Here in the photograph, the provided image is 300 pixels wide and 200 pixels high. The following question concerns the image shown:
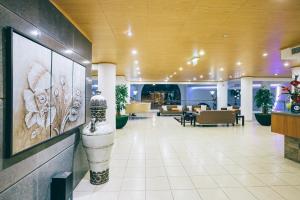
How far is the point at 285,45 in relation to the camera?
564cm

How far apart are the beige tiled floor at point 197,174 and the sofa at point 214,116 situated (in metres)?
4.24

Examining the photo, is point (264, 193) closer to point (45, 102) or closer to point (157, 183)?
point (157, 183)

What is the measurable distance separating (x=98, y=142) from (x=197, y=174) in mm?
2172

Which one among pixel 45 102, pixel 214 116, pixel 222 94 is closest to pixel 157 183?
pixel 45 102

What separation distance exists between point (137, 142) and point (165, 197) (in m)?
4.01

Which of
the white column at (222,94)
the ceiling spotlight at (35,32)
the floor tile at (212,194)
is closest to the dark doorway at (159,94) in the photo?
the white column at (222,94)

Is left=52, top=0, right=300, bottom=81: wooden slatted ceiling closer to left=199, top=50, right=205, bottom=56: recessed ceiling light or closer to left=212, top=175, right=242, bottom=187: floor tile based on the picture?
left=199, top=50, right=205, bottom=56: recessed ceiling light

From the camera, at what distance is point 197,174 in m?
4.21

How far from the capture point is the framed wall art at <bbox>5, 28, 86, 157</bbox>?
187cm

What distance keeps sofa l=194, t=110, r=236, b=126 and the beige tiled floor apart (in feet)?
13.9

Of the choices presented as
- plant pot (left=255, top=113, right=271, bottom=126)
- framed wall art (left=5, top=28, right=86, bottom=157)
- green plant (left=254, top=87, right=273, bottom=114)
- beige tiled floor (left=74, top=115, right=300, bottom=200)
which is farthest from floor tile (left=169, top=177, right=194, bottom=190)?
green plant (left=254, top=87, right=273, bottom=114)

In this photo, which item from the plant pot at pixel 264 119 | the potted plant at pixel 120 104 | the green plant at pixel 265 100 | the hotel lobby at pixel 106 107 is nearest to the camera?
the hotel lobby at pixel 106 107

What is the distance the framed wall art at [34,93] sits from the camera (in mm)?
1873

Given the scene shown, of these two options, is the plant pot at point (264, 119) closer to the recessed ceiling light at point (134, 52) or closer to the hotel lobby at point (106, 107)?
the hotel lobby at point (106, 107)
